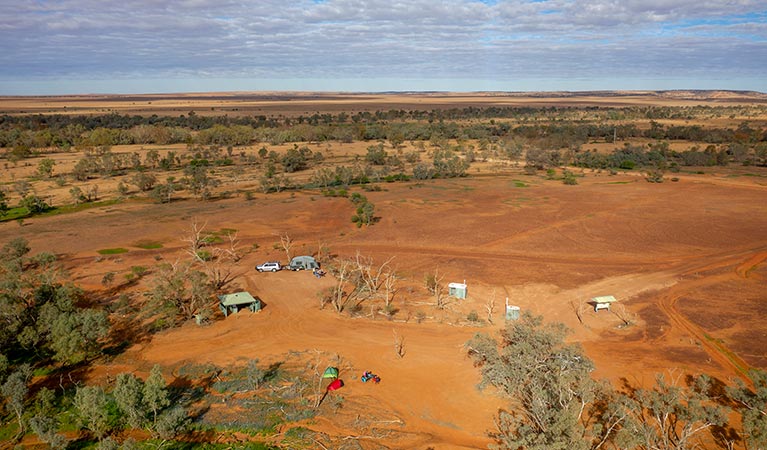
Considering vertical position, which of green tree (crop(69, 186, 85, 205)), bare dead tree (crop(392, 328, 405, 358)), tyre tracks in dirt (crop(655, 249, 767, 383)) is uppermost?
green tree (crop(69, 186, 85, 205))

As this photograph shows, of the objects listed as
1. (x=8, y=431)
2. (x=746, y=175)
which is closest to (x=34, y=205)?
(x=8, y=431)

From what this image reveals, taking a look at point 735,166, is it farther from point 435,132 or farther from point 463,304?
point 463,304

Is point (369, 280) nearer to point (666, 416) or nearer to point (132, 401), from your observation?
point (132, 401)

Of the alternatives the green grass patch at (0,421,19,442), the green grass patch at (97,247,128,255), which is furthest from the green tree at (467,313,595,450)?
the green grass patch at (97,247,128,255)

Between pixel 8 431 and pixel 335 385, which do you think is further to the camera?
pixel 335 385

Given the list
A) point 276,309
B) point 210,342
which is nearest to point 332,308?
point 276,309

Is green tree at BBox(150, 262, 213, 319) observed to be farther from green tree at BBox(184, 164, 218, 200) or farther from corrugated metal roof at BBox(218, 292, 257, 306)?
green tree at BBox(184, 164, 218, 200)
